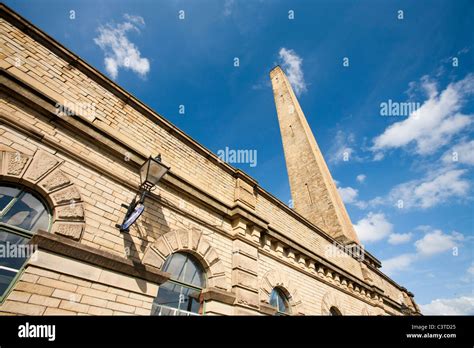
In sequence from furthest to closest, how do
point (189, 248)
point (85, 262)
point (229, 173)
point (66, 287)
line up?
point (229, 173) → point (189, 248) → point (85, 262) → point (66, 287)

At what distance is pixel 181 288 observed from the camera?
5.36 metres

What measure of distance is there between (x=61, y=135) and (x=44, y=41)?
2279 millimetres

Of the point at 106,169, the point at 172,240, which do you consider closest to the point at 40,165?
the point at 106,169

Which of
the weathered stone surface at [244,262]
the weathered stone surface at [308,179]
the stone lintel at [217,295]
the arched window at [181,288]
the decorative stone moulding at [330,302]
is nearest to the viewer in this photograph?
the arched window at [181,288]

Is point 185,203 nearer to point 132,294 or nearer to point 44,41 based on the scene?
point 132,294

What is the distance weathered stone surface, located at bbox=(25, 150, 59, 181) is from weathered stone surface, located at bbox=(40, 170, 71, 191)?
0.10 metres

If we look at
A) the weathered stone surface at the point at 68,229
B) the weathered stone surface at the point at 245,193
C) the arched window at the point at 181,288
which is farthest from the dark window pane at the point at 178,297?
→ the weathered stone surface at the point at 245,193

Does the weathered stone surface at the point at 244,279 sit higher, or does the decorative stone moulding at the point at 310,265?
the decorative stone moulding at the point at 310,265

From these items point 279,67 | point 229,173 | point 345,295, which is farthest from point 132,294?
point 279,67

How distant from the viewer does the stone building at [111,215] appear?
147 inches

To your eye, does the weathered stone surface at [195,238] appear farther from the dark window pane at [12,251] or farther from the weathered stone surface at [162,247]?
the dark window pane at [12,251]

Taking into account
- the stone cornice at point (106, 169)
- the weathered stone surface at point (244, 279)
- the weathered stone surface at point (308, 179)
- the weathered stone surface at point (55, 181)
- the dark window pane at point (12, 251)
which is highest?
the weathered stone surface at point (308, 179)

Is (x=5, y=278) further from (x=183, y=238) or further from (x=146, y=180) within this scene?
(x=183, y=238)

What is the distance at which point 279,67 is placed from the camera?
A: 27.1m
